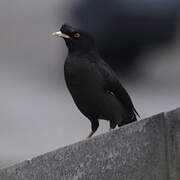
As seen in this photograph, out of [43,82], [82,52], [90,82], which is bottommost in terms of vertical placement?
[43,82]

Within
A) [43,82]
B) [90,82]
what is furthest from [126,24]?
[90,82]

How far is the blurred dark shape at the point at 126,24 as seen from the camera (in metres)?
15.9

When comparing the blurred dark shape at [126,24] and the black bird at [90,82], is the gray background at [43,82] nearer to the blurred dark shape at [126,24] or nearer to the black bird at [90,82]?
the blurred dark shape at [126,24]

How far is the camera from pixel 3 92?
15.3 metres

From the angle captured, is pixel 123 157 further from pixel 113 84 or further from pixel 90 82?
pixel 113 84

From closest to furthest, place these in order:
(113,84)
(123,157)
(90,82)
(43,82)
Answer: (123,157)
(90,82)
(113,84)
(43,82)

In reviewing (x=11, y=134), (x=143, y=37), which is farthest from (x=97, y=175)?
(x=143, y=37)

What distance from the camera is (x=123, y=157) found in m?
5.54

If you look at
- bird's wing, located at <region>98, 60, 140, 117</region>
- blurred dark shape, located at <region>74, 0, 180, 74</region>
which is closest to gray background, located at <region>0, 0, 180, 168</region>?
blurred dark shape, located at <region>74, 0, 180, 74</region>

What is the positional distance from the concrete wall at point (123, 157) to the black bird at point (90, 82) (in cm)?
118

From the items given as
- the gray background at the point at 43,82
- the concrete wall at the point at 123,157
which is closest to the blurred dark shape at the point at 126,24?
the gray background at the point at 43,82

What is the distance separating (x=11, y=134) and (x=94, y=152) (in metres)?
8.35

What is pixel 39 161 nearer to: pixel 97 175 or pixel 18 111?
pixel 97 175

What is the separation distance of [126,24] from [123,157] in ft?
35.3
